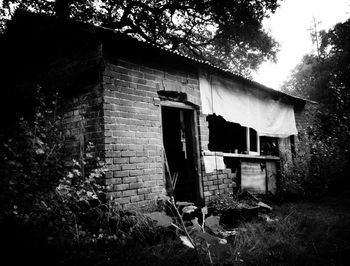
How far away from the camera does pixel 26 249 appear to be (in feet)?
9.41

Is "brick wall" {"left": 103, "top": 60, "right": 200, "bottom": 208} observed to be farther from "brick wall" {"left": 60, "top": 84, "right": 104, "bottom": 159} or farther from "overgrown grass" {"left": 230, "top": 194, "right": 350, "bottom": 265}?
"overgrown grass" {"left": 230, "top": 194, "right": 350, "bottom": 265}

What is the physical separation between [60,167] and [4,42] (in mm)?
4951

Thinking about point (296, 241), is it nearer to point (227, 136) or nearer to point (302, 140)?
point (227, 136)

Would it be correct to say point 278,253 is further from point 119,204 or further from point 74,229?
point 74,229

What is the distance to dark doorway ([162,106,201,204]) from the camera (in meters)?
5.70

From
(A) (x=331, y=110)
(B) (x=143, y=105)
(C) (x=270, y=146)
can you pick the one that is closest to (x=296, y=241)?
(B) (x=143, y=105)

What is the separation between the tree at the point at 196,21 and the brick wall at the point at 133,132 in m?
7.35

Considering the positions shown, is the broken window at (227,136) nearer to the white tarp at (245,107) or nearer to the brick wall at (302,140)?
the white tarp at (245,107)

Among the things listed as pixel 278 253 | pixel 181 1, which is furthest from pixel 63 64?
pixel 181 1

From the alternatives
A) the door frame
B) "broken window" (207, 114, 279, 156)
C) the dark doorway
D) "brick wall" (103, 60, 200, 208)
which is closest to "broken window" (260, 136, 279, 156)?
"broken window" (207, 114, 279, 156)

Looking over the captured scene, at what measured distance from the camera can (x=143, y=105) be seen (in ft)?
15.9

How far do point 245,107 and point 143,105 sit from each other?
11.5 feet

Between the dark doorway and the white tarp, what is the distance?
1.77 feet

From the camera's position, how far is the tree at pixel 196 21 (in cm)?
1153
